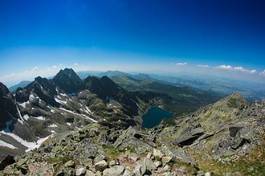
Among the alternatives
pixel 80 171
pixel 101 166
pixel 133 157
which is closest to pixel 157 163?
pixel 133 157

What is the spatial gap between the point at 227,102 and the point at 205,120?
26.8 feet

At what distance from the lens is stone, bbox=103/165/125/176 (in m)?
29.7

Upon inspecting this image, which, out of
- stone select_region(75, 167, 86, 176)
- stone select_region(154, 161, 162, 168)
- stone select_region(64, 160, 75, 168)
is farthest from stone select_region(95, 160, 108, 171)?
stone select_region(154, 161, 162, 168)

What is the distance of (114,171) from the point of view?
30000 millimetres

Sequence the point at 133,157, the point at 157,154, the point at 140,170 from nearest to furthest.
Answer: the point at 140,170
the point at 157,154
the point at 133,157

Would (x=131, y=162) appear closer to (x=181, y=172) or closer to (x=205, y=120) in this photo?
(x=181, y=172)

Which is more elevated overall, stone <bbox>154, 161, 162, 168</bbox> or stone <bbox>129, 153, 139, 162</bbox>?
stone <bbox>154, 161, 162, 168</bbox>

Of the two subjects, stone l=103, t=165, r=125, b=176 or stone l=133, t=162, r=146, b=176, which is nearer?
stone l=133, t=162, r=146, b=176

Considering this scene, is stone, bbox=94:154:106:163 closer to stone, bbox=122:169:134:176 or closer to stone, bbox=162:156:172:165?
stone, bbox=122:169:134:176

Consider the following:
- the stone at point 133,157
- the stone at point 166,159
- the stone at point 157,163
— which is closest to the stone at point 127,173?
the stone at point 157,163

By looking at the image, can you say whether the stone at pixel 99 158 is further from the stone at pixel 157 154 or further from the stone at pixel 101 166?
the stone at pixel 157 154

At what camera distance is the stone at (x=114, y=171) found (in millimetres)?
29705

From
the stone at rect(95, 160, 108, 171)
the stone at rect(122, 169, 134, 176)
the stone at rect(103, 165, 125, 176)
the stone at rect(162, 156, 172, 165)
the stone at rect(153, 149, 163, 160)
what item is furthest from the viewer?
the stone at rect(153, 149, 163, 160)

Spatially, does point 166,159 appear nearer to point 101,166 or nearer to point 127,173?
point 127,173
